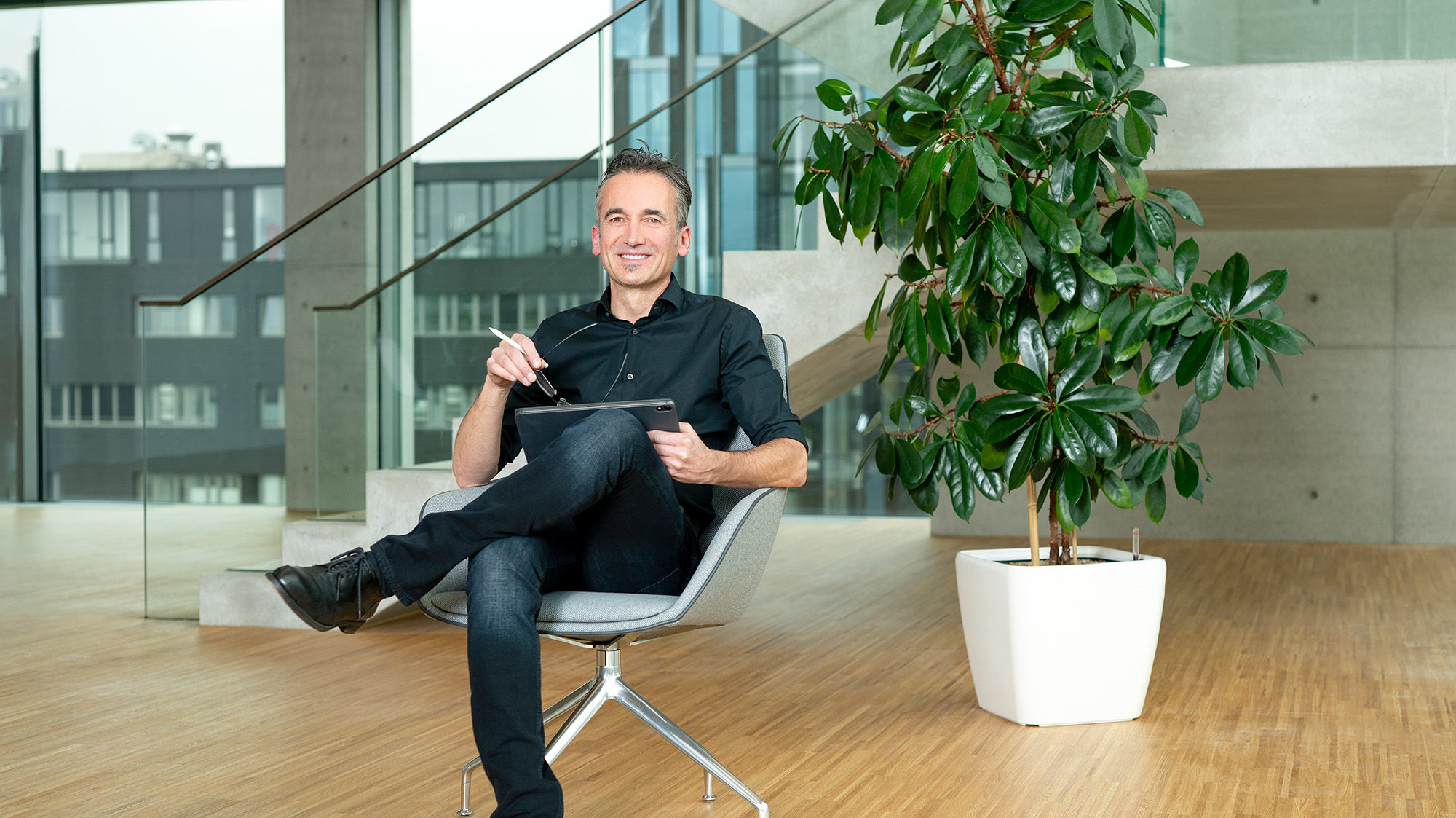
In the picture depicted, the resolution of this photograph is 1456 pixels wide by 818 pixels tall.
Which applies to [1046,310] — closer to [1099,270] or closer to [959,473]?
[1099,270]

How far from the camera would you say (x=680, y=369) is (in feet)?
7.63

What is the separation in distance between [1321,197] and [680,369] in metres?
3.27

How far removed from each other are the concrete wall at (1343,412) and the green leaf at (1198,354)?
3819 millimetres

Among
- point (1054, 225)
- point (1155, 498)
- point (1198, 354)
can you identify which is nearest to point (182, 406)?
point (1054, 225)

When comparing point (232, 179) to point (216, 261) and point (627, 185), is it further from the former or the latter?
point (627, 185)

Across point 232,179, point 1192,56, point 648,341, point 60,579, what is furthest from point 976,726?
point 232,179

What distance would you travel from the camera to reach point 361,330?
161 inches

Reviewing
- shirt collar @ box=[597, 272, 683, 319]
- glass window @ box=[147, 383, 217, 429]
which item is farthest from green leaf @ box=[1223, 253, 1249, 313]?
glass window @ box=[147, 383, 217, 429]

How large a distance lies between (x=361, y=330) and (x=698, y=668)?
60.9 inches

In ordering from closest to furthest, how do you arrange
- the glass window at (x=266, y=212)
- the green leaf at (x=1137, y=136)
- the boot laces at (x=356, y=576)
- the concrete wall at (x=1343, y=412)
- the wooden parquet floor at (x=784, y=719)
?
the boot laces at (x=356, y=576) < the wooden parquet floor at (x=784, y=719) < the green leaf at (x=1137, y=136) < the concrete wall at (x=1343, y=412) < the glass window at (x=266, y=212)

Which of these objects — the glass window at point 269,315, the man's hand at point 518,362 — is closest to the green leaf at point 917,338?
the man's hand at point 518,362

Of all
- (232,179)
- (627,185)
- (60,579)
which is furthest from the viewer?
(232,179)

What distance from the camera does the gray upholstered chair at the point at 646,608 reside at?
1963 millimetres

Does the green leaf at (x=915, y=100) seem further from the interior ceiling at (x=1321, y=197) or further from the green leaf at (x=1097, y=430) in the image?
the interior ceiling at (x=1321, y=197)
